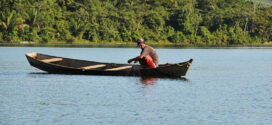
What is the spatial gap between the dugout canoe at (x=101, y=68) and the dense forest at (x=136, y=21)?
54.9m

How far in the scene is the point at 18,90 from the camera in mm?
24453

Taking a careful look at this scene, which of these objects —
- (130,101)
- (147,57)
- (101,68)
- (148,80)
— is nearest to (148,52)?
(147,57)

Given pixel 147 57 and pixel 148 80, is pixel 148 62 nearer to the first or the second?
pixel 147 57

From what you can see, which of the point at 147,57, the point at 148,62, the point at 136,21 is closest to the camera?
the point at 147,57

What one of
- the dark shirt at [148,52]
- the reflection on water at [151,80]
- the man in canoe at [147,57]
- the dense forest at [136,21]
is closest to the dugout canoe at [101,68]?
the reflection on water at [151,80]

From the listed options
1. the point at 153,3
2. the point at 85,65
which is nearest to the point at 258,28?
the point at 153,3

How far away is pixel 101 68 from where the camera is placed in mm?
32125

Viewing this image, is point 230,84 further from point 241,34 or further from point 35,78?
point 241,34

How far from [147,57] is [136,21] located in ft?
237

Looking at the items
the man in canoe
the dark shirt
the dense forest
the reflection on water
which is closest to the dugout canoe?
the reflection on water

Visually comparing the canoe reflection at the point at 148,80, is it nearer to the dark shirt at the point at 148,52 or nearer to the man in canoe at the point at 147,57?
the man in canoe at the point at 147,57

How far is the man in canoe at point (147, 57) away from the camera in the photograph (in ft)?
95.1

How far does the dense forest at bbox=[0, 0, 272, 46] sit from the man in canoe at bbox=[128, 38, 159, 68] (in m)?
59.2

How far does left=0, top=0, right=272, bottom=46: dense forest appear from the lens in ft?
298
